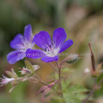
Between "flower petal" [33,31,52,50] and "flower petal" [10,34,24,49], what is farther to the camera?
"flower petal" [10,34,24,49]

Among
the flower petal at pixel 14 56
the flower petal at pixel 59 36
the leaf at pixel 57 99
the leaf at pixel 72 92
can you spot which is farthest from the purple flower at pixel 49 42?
the leaf at pixel 57 99

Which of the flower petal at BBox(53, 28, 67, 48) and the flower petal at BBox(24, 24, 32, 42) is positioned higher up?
the flower petal at BBox(24, 24, 32, 42)

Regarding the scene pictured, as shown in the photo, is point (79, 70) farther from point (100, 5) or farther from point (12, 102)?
point (100, 5)

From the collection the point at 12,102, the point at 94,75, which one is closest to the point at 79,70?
the point at 12,102

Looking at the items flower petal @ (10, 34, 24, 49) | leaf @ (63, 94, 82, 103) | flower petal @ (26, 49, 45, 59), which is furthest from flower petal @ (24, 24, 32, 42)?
leaf @ (63, 94, 82, 103)

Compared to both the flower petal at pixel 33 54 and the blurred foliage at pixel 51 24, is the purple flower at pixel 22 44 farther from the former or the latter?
the blurred foliage at pixel 51 24

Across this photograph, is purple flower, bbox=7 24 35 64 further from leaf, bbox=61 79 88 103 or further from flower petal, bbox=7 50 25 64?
leaf, bbox=61 79 88 103
